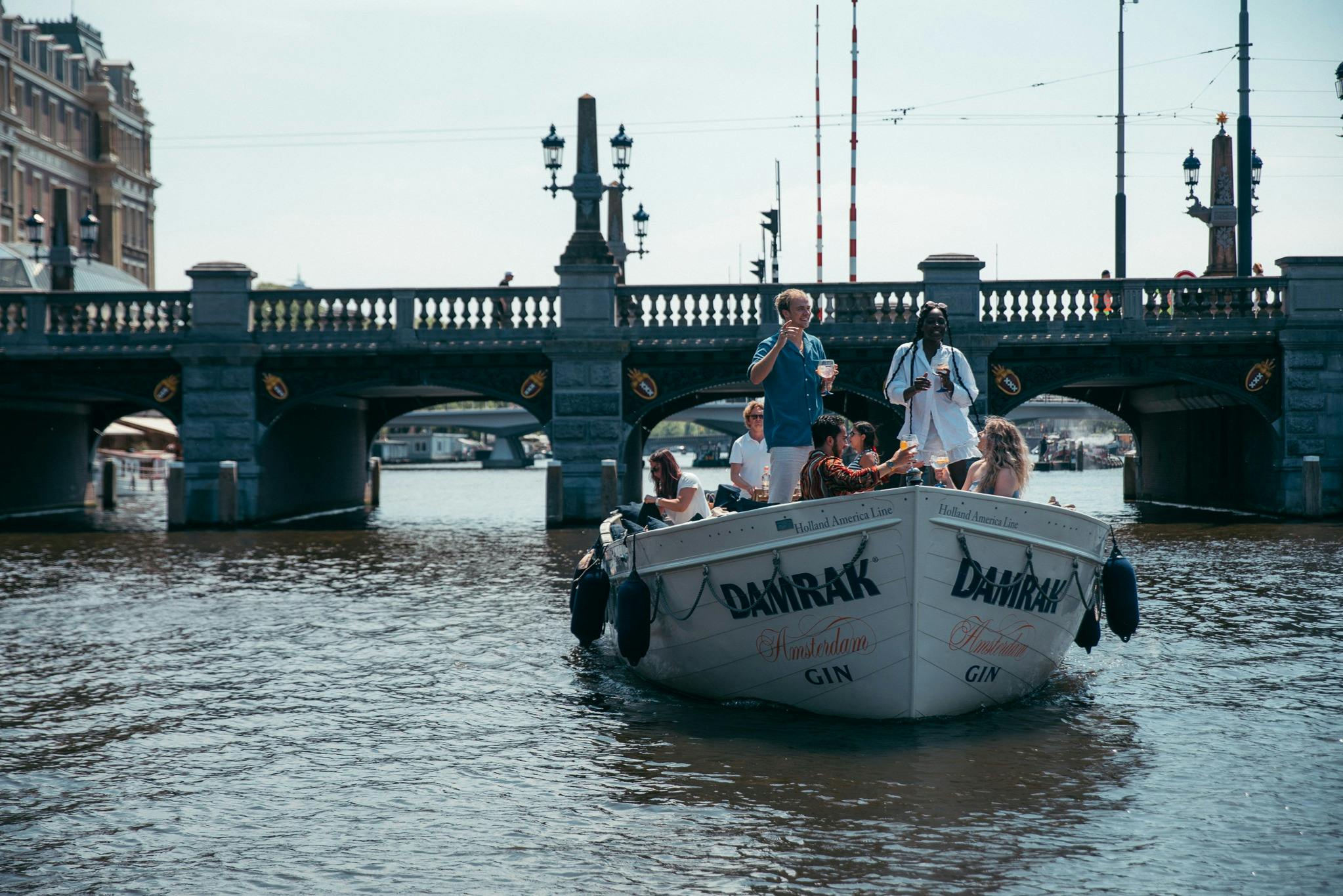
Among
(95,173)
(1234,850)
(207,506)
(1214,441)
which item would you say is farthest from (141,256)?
(1234,850)

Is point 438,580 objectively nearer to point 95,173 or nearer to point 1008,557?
point 1008,557

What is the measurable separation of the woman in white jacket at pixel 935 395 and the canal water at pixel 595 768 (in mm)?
2032

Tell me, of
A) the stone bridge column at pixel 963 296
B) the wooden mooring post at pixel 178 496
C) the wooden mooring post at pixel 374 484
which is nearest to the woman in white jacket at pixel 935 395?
the stone bridge column at pixel 963 296

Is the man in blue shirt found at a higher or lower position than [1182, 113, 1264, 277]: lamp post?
lower

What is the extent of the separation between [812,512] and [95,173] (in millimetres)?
75652

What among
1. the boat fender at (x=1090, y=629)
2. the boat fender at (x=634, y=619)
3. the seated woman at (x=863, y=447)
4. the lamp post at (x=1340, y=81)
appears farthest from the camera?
the lamp post at (x=1340, y=81)

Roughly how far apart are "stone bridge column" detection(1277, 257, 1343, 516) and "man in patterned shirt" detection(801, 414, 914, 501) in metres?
21.0

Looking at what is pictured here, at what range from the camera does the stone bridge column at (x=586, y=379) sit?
27.8 metres

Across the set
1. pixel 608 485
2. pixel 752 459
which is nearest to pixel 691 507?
pixel 752 459

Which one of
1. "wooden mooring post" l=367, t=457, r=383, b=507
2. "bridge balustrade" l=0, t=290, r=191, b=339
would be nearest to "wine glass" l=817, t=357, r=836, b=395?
"bridge balustrade" l=0, t=290, r=191, b=339

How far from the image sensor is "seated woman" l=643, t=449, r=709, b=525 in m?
11.4

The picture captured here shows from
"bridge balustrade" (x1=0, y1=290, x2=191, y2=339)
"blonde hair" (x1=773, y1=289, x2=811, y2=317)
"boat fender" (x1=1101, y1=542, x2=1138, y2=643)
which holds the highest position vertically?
"bridge balustrade" (x1=0, y1=290, x2=191, y2=339)

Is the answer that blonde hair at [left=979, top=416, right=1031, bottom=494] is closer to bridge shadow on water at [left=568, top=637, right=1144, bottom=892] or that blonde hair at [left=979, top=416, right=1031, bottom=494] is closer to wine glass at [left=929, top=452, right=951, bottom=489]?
wine glass at [left=929, top=452, right=951, bottom=489]

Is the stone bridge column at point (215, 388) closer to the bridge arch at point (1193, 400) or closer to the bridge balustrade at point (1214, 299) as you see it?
the bridge arch at point (1193, 400)
